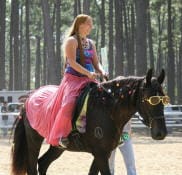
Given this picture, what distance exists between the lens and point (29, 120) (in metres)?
7.58

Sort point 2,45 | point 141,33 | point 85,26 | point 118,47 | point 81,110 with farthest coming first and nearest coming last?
1. point 2,45
2. point 118,47
3. point 141,33
4. point 85,26
5. point 81,110

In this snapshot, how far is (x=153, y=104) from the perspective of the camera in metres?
5.98

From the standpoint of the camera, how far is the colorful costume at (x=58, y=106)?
667 centimetres

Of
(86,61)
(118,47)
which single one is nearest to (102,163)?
(86,61)

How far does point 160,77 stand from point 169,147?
41.7ft

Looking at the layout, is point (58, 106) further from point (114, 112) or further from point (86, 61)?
point (114, 112)

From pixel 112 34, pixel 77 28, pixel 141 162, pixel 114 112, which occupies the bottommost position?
pixel 141 162

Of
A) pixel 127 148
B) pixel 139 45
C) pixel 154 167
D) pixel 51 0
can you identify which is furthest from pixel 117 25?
pixel 127 148

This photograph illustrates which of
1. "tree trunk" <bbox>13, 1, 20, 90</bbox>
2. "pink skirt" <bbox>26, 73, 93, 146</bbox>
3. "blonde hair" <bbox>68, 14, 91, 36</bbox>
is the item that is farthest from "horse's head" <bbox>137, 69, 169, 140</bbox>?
"tree trunk" <bbox>13, 1, 20, 90</bbox>

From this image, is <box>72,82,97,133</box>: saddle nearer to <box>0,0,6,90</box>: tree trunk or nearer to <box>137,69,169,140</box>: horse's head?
<box>137,69,169,140</box>: horse's head

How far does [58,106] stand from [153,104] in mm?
1461

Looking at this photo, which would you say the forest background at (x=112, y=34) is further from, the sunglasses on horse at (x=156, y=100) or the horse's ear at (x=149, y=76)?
the sunglasses on horse at (x=156, y=100)

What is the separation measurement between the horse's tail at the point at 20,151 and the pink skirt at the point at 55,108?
0.36 metres

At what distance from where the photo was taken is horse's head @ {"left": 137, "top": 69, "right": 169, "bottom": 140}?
5902mm
